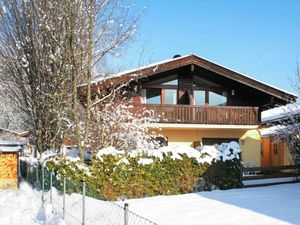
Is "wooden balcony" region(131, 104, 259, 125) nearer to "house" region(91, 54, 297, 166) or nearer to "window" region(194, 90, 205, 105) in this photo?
Result: "house" region(91, 54, 297, 166)

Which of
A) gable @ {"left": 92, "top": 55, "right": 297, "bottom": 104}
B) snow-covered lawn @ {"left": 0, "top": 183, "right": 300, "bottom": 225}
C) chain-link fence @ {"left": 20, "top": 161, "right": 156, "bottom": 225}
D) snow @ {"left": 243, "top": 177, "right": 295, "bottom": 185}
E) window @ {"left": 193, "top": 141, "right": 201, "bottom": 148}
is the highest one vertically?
gable @ {"left": 92, "top": 55, "right": 297, "bottom": 104}

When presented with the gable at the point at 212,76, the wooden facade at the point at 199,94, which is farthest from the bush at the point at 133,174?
the gable at the point at 212,76

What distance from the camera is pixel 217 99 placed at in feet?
77.8

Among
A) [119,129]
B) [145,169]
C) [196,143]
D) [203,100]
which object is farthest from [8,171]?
[203,100]

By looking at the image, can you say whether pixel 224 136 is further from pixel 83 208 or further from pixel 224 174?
pixel 83 208

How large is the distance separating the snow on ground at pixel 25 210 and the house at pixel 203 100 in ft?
24.4

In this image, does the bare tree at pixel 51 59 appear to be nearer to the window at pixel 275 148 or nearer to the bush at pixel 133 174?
the bush at pixel 133 174

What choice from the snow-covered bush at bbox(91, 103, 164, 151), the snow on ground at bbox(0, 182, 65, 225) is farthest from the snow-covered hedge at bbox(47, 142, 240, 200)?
the snow-covered bush at bbox(91, 103, 164, 151)

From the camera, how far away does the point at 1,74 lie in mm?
18562

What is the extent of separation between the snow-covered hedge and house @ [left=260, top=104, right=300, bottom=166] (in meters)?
5.81

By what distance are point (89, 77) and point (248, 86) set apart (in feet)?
37.1

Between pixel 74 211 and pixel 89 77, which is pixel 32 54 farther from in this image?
pixel 74 211

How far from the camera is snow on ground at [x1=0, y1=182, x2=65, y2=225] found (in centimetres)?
990

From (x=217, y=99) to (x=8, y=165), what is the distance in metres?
11.9
